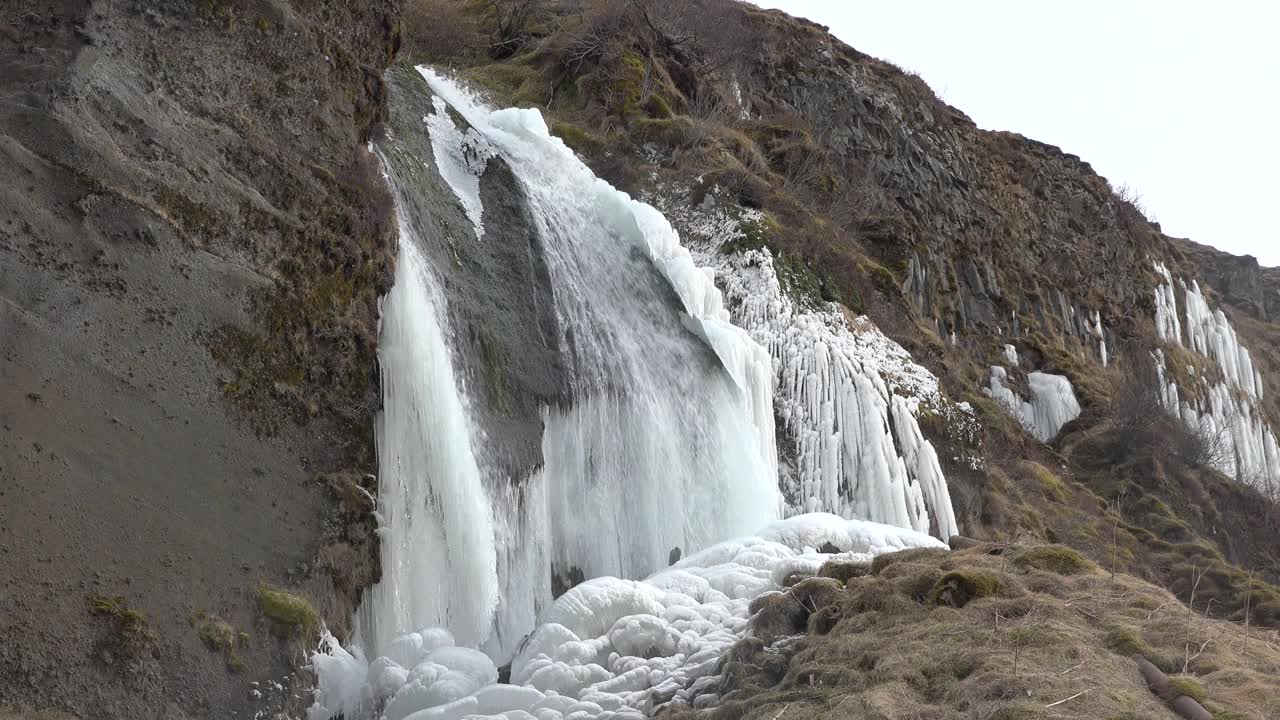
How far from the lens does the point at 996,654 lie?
6.88 metres

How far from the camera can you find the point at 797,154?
2488cm

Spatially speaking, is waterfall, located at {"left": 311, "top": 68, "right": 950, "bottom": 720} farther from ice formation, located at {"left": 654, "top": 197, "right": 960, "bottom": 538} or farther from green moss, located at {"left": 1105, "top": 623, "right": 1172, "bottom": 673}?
green moss, located at {"left": 1105, "top": 623, "right": 1172, "bottom": 673}

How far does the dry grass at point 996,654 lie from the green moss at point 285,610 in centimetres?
309

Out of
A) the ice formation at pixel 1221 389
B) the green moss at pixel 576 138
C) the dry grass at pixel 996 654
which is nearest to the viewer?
the dry grass at pixel 996 654

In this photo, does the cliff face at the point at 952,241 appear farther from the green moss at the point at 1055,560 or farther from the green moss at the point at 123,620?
the green moss at the point at 123,620

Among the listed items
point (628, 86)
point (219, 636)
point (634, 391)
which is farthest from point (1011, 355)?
point (219, 636)

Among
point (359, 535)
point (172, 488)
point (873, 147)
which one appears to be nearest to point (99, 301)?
point (172, 488)

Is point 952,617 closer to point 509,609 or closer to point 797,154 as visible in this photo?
point 509,609

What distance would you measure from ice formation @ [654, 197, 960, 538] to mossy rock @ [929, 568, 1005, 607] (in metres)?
7.85

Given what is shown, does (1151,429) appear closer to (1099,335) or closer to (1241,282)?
(1099,335)

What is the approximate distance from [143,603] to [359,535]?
6.82 ft

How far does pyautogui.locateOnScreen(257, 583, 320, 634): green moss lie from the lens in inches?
342

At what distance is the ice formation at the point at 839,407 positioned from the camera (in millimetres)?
16753

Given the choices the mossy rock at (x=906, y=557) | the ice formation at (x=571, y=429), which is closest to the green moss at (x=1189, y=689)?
the mossy rock at (x=906, y=557)
